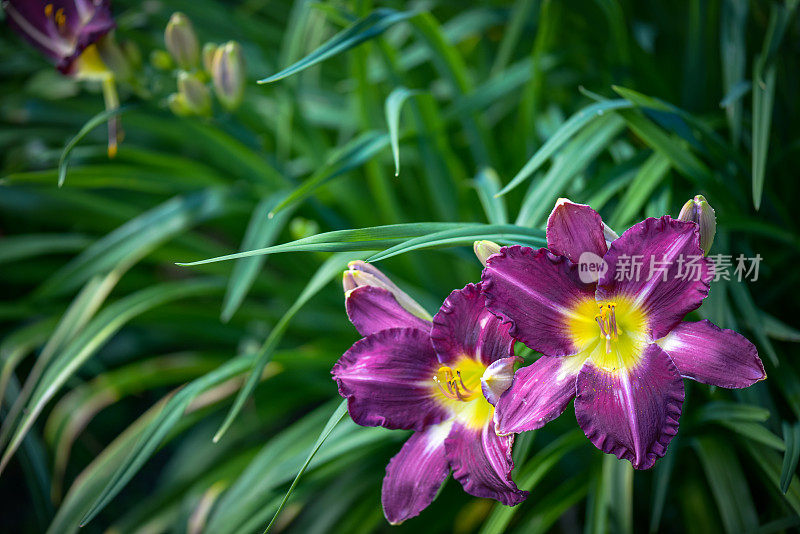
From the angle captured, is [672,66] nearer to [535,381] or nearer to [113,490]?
[535,381]

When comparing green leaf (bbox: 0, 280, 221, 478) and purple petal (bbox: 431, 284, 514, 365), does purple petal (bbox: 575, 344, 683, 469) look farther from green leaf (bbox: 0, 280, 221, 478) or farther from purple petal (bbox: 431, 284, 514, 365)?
green leaf (bbox: 0, 280, 221, 478)

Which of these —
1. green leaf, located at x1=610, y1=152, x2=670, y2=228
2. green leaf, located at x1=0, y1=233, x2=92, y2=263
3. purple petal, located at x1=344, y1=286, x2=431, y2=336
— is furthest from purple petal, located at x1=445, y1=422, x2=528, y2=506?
green leaf, located at x1=0, y1=233, x2=92, y2=263

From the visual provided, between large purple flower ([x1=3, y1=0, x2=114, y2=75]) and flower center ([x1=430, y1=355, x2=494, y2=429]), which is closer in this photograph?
flower center ([x1=430, y1=355, x2=494, y2=429])

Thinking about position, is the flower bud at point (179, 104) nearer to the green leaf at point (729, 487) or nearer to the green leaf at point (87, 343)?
the green leaf at point (87, 343)

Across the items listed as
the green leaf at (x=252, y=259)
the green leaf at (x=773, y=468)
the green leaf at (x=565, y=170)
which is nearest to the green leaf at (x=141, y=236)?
the green leaf at (x=252, y=259)

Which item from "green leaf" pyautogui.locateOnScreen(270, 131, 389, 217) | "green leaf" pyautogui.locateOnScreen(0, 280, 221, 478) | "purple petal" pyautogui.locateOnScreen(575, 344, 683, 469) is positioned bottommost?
"green leaf" pyautogui.locateOnScreen(0, 280, 221, 478)

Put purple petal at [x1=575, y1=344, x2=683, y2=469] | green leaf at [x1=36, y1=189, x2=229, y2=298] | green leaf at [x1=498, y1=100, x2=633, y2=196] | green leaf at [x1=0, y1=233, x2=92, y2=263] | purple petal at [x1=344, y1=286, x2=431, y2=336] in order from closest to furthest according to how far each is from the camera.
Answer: purple petal at [x1=575, y1=344, x2=683, y2=469]
purple petal at [x1=344, y1=286, x2=431, y2=336]
green leaf at [x1=498, y1=100, x2=633, y2=196]
green leaf at [x1=36, y1=189, x2=229, y2=298]
green leaf at [x1=0, y1=233, x2=92, y2=263]
